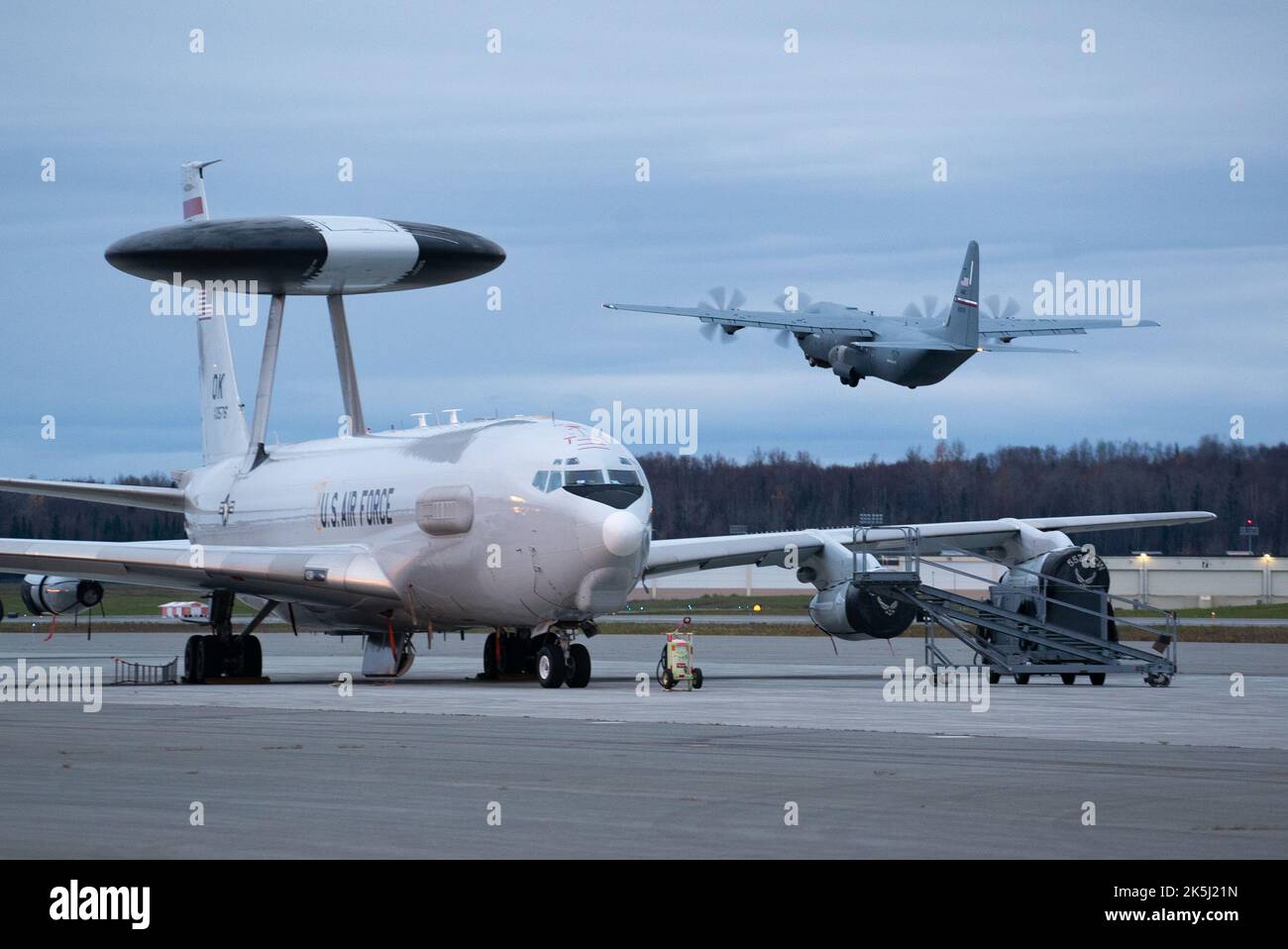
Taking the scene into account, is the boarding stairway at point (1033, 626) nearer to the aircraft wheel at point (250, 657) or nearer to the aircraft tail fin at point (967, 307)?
the aircraft wheel at point (250, 657)

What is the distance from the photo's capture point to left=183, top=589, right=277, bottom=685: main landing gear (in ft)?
124

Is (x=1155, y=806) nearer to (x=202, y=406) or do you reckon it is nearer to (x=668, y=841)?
(x=668, y=841)

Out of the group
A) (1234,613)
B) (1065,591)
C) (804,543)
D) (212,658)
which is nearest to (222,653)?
(212,658)

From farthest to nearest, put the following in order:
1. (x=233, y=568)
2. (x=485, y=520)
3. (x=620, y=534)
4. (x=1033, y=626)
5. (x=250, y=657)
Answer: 1. (x=250, y=657)
2. (x=233, y=568)
3. (x=1033, y=626)
4. (x=485, y=520)
5. (x=620, y=534)

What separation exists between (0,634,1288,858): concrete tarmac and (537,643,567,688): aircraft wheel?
3.97ft

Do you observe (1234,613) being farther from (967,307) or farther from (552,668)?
(552,668)

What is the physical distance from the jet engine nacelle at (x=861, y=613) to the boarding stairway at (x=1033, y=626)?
0.83 ft

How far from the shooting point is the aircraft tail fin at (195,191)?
2073 inches

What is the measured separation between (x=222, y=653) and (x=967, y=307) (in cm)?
3095

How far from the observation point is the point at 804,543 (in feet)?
129

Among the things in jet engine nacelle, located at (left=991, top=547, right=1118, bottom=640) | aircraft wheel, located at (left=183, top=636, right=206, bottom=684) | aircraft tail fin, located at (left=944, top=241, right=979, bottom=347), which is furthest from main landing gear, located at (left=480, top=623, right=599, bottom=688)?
aircraft tail fin, located at (left=944, top=241, right=979, bottom=347)

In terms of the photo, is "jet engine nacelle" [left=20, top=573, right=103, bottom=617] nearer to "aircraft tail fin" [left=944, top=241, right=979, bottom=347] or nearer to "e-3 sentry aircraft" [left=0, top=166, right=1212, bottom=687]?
"e-3 sentry aircraft" [left=0, top=166, right=1212, bottom=687]

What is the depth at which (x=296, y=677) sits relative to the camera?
39.6m
